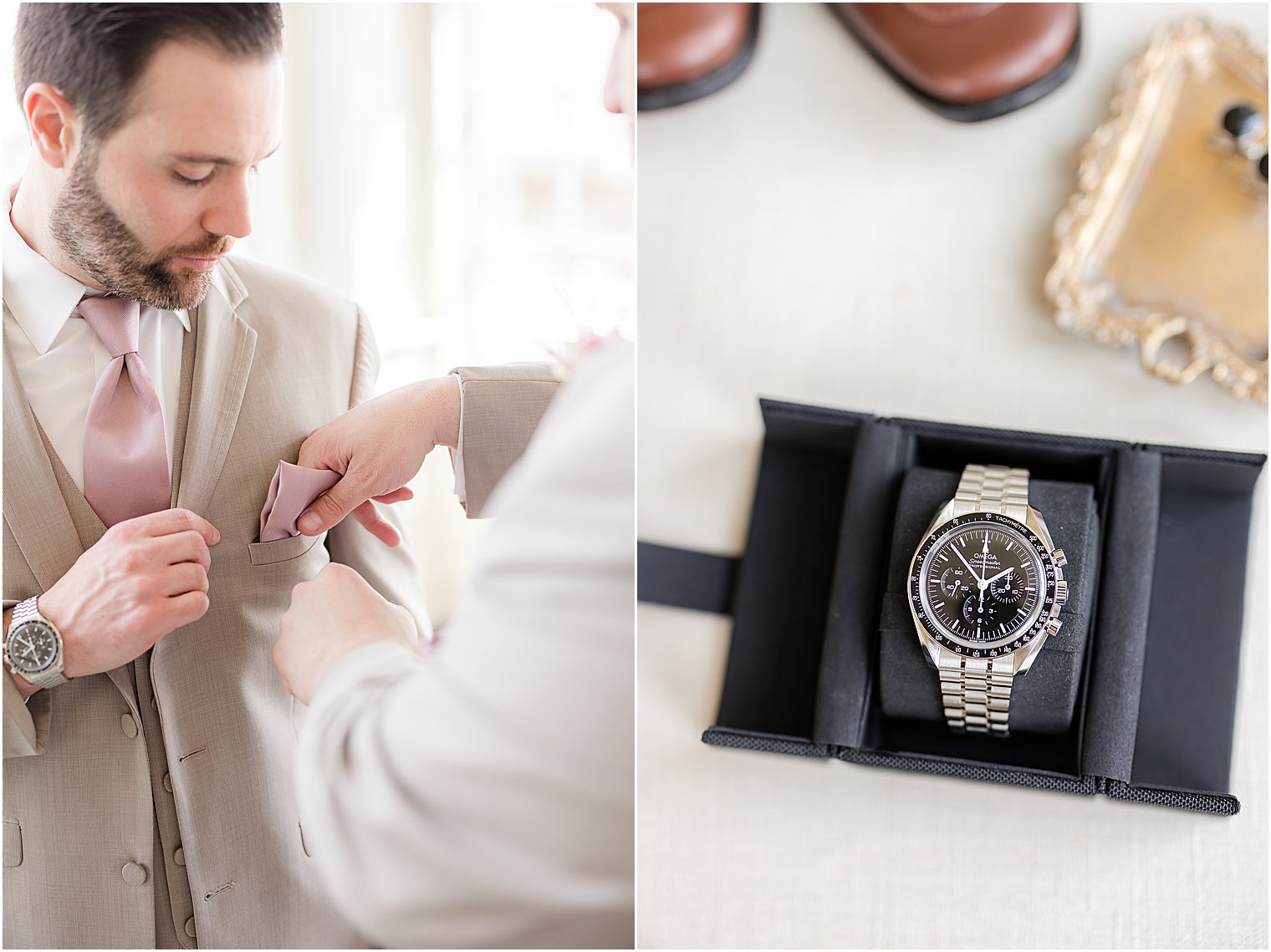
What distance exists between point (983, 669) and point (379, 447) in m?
0.57

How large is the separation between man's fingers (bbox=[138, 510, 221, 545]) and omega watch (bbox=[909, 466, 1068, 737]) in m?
0.59

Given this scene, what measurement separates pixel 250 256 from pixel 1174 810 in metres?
0.98

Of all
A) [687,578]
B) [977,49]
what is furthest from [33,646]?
[977,49]

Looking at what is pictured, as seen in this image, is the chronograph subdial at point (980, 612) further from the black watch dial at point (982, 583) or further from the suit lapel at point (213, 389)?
the suit lapel at point (213, 389)

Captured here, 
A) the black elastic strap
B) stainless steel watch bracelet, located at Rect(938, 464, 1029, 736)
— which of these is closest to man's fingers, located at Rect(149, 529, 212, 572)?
the black elastic strap

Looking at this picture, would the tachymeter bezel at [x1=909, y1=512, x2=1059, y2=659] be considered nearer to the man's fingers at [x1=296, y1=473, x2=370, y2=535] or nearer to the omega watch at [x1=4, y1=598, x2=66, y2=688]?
the man's fingers at [x1=296, y1=473, x2=370, y2=535]

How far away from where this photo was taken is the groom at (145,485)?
0.58 meters

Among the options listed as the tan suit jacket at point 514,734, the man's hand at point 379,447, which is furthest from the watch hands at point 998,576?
the man's hand at point 379,447

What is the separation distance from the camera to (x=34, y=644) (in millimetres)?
594

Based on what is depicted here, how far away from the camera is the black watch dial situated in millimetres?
840

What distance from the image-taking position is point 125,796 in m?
0.60

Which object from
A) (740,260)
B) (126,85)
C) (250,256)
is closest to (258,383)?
(250,256)

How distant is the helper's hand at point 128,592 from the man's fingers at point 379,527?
105 mm

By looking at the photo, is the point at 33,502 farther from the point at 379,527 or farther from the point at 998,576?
the point at 998,576
